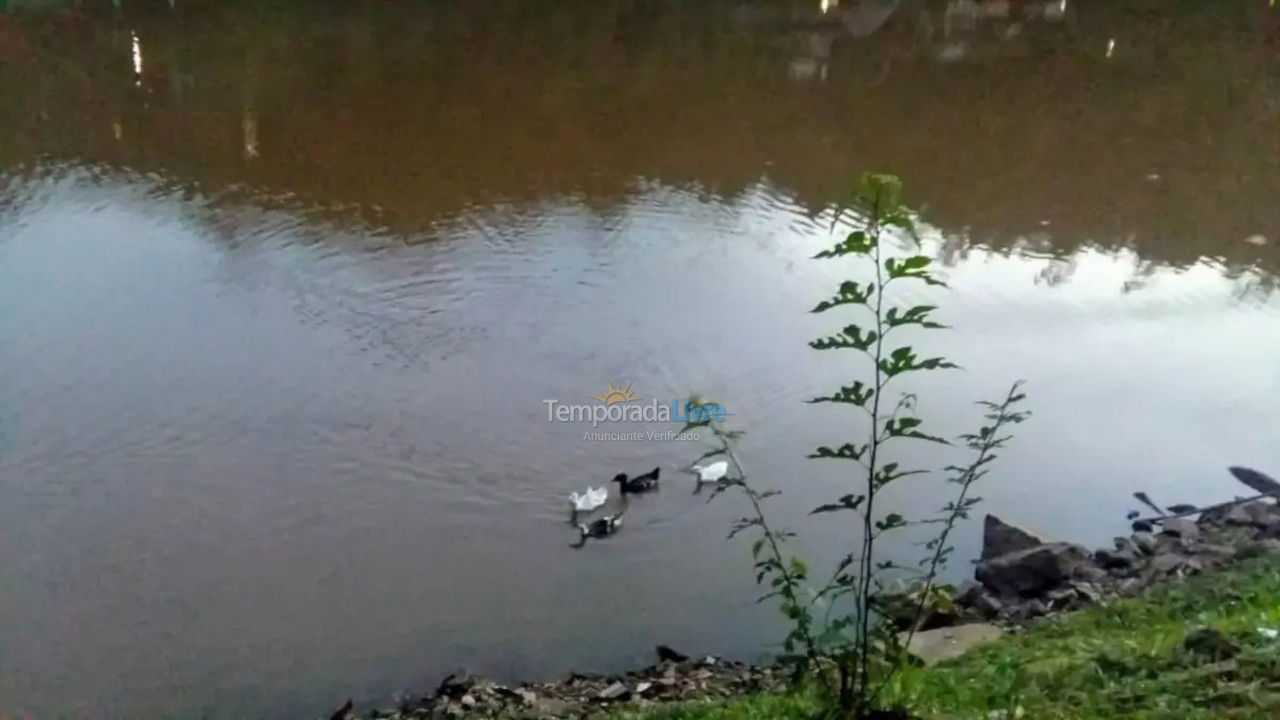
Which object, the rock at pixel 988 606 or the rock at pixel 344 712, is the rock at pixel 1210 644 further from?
the rock at pixel 344 712

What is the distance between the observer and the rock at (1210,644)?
2.93 metres

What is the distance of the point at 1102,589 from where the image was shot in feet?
15.2

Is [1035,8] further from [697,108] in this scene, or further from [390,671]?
[390,671]

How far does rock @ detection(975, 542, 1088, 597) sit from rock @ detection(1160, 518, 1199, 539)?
465 mm

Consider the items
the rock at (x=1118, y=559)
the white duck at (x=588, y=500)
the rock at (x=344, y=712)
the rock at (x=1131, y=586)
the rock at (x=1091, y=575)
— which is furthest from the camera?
the white duck at (x=588, y=500)

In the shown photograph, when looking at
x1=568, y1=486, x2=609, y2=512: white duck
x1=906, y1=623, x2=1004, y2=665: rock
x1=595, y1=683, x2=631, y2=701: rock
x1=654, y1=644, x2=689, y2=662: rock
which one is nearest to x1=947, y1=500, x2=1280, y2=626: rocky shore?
x1=906, y1=623, x2=1004, y2=665: rock

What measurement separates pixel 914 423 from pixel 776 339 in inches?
186

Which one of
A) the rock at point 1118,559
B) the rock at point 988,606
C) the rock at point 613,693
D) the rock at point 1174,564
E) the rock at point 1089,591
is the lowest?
the rock at point 613,693

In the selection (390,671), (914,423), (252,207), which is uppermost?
(914,423)

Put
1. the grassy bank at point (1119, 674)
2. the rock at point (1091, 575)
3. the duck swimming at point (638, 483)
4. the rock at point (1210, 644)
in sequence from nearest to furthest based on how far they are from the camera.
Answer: the grassy bank at point (1119, 674)
the rock at point (1210, 644)
the rock at point (1091, 575)
the duck swimming at point (638, 483)

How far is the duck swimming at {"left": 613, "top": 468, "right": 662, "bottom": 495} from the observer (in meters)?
5.57

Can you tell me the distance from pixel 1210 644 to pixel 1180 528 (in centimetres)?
245

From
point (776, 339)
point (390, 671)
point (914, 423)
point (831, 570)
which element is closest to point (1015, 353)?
point (776, 339)

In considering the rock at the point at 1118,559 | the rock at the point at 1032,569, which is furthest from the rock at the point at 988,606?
the rock at the point at 1118,559
